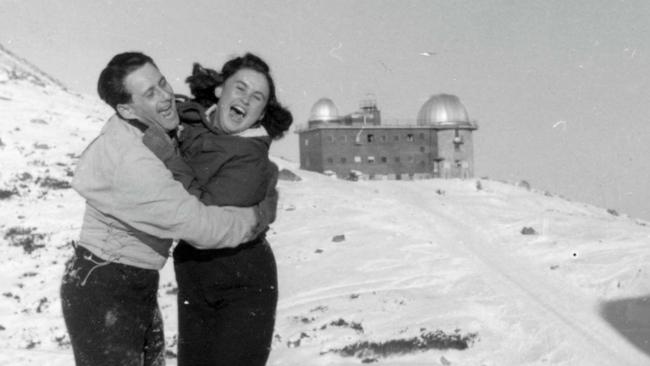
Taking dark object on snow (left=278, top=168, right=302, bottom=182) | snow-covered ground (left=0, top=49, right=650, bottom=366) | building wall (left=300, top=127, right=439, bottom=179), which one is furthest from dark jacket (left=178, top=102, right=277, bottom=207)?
building wall (left=300, top=127, right=439, bottom=179)

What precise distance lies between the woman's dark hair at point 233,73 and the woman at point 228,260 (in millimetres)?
130

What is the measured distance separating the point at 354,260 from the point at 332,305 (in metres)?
3.55

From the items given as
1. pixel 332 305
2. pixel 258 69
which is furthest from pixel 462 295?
pixel 258 69

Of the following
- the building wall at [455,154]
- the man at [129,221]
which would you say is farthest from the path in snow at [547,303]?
the building wall at [455,154]

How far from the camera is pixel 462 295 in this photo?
1298 cm

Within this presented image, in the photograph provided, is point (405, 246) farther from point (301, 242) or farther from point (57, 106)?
point (57, 106)

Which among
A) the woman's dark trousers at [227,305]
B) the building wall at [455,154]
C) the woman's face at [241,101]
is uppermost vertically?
the woman's face at [241,101]

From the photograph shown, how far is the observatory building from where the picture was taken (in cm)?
5631

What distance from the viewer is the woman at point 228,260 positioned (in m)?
3.65

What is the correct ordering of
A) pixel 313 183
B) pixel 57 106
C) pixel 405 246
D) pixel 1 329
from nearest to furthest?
pixel 1 329, pixel 405 246, pixel 313 183, pixel 57 106

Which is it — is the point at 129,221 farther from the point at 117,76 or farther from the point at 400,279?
the point at 400,279

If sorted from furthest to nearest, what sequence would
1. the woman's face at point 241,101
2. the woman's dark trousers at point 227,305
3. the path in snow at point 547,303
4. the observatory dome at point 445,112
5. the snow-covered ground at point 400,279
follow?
the observatory dome at point 445,112 < the snow-covered ground at point 400,279 < the path in snow at point 547,303 < the woman's face at point 241,101 < the woman's dark trousers at point 227,305

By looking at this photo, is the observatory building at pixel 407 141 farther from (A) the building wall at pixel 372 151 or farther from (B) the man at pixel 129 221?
(B) the man at pixel 129 221

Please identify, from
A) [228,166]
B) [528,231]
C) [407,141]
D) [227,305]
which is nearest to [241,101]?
[228,166]
